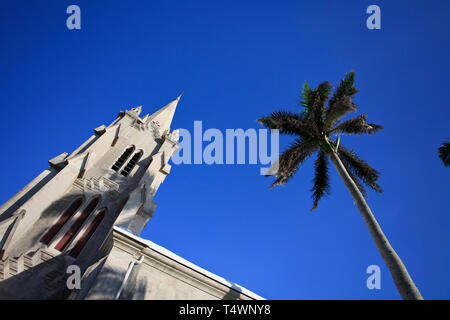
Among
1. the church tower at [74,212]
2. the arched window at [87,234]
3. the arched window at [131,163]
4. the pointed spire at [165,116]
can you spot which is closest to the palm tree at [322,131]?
the church tower at [74,212]

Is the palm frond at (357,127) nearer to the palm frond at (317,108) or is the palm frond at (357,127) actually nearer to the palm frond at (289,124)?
the palm frond at (317,108)

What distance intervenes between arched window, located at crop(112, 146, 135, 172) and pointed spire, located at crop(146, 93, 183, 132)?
16.2 feet

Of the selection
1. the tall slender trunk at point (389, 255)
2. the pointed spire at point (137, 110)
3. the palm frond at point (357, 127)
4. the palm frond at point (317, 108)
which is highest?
the pointed spire at point (137, 110)

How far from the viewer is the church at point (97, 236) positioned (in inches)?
324

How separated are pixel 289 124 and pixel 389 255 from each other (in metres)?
7.18

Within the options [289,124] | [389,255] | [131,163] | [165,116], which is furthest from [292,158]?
[165,116]

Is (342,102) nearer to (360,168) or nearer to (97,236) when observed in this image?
(360,168)

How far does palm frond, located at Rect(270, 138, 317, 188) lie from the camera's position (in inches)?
471

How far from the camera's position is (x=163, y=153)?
67.0 feet

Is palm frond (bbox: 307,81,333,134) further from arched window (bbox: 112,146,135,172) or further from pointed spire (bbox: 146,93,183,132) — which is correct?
pointed spire (bbox: 146,93,183,132)

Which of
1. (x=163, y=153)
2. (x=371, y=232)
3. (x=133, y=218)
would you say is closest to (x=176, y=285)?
(x=133, y=218)

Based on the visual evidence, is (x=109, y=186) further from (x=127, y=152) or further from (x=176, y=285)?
(x=176, y=285)

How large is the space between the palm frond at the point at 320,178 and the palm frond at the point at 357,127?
1598 millimetres

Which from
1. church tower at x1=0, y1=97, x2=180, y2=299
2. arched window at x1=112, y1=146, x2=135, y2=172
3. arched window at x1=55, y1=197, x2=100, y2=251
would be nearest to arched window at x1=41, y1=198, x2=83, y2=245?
church tower at x1=0, y1=97, x2=180, y2=299
